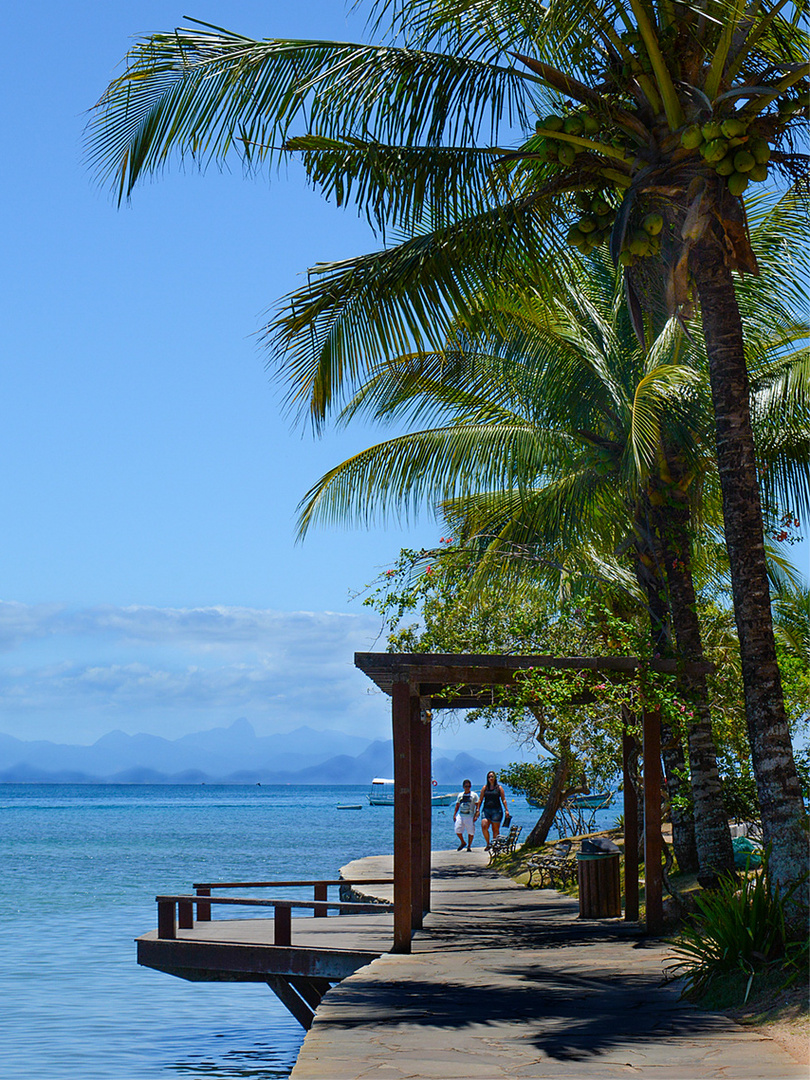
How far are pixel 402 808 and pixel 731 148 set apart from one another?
6.54m

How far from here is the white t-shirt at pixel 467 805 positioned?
2739cm

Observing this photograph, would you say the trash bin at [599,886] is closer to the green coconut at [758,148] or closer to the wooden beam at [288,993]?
the wooden beam at [288,993]

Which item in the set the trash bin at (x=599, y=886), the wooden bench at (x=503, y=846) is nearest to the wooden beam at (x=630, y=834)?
the trash bin at (x=599, y=886)

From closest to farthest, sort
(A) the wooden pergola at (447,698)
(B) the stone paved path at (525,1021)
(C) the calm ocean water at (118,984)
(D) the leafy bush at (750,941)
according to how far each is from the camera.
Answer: (B) the stone paved path at (525,1021), (D) the leafy bush at (750,941), (A) the wooden pergola at (447,698), (C) the calm ocean water at (118,984)

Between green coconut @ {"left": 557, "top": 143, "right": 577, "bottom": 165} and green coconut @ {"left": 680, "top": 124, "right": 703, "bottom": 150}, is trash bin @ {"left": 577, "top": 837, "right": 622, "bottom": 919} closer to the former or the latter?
green coconut @ {"left": 557, "top": 143, "right": 577, "bottom": 165}

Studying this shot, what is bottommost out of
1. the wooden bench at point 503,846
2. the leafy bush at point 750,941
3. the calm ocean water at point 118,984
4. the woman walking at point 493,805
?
the calm ocean water at point 118,984

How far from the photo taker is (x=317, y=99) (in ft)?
29.5

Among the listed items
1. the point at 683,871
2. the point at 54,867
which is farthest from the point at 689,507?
the point at 54,867

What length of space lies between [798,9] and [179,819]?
9687cm

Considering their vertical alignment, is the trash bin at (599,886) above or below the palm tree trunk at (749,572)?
below

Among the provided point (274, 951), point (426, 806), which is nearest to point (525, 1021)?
point (274, 951)

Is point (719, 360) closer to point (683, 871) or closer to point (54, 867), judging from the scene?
point (683, 871)

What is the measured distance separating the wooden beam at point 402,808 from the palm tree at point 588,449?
3.15 metres

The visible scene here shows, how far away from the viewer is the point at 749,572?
8.52 m
